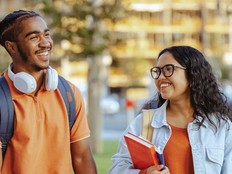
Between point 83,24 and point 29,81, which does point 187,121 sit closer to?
point 29,81

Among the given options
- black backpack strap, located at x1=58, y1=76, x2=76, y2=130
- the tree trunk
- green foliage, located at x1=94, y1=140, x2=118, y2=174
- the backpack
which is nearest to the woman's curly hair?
black backpack strap, located at x1=58, y1=76, x2=76, y2=130

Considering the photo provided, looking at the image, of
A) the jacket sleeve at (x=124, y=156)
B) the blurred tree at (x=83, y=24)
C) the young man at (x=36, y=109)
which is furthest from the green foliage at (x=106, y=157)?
the young man at (x=36, y=109)

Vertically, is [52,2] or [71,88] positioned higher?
[52,2]

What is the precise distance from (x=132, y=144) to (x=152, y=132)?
256mm

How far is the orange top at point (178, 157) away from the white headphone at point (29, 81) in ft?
2.17

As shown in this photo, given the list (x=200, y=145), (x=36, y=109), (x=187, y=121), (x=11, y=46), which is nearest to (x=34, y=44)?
(x=11, y=46)

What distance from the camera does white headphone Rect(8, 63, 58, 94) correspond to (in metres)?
3.62

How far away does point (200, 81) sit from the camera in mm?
3869

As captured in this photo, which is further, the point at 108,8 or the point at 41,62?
the point at 108,8

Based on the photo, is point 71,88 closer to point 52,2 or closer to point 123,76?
point 52,2

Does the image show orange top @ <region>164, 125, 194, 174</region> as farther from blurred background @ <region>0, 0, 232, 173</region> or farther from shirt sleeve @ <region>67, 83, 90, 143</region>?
blurred background @ <region>0, 0, 232, 173</region>

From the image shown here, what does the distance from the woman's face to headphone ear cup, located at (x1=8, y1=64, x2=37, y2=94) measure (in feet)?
2.11

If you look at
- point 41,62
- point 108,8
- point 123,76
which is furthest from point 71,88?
point 123,76

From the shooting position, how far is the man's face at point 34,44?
3.71 metres
